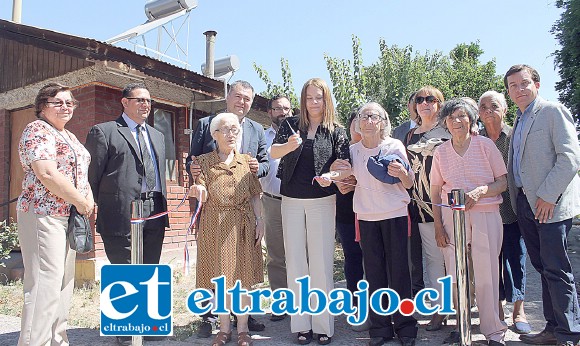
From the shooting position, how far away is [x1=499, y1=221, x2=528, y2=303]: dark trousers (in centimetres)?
405

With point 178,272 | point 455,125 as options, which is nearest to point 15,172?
point 178,272

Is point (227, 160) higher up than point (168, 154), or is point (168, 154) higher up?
point (168, 154)

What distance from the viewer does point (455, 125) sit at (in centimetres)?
364

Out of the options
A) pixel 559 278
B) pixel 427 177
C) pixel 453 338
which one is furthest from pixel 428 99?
pixel 453 338

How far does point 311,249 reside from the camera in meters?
3.85

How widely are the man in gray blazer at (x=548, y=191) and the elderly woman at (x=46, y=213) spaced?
3318mm

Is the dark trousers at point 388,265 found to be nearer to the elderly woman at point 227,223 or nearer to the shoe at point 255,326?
the elderly woman at point 227,223

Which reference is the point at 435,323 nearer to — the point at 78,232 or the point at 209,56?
the point at 78,232

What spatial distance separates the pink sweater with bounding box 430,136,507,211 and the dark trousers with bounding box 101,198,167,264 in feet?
7.98

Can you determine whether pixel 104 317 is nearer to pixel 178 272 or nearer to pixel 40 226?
pixel 40 226

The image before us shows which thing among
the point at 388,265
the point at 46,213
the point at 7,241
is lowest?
the point at 388,265

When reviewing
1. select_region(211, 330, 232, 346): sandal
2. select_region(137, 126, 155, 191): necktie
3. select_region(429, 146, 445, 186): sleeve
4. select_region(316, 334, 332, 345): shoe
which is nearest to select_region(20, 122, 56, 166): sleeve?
select_region(137, 126, 155, 191): necktie

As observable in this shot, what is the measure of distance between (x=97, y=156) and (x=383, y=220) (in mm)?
2402

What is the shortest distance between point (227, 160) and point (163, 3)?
28.6 feet
